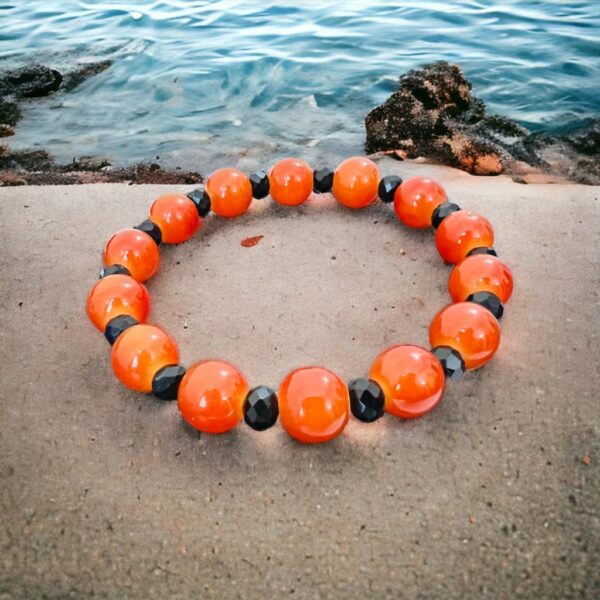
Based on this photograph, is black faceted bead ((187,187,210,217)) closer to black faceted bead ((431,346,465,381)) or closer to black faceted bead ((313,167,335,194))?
black faceted bead ((313,167,335,194))

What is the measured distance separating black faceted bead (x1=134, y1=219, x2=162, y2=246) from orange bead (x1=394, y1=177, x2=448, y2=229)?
4.67 feet

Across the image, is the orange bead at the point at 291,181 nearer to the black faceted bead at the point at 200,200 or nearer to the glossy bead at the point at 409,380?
the black faceted bead at the point at 200,200

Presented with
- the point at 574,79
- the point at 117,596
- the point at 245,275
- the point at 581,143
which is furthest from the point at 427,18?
the point at 117,596

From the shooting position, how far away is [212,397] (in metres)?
2.09

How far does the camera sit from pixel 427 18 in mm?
8250

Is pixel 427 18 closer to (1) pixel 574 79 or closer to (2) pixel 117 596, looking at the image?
(1) pixel 574 79

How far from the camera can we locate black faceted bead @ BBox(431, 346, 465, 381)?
2266 millimetres

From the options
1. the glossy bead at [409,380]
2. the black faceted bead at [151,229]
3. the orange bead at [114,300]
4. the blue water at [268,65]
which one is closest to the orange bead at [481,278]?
the glossy bead at [409,380]

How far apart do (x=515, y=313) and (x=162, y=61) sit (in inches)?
246

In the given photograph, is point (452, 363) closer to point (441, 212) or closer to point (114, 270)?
point (441, 212)

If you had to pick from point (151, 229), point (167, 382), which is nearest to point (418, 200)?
point (151, 229)

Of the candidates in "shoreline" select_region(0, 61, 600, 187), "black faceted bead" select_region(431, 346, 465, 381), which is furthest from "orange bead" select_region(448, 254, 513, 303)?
"shoreline" select_region(0, 61, 600, 187)

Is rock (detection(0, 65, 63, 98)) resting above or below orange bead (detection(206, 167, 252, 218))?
below

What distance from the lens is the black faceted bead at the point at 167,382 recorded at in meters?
2.23
